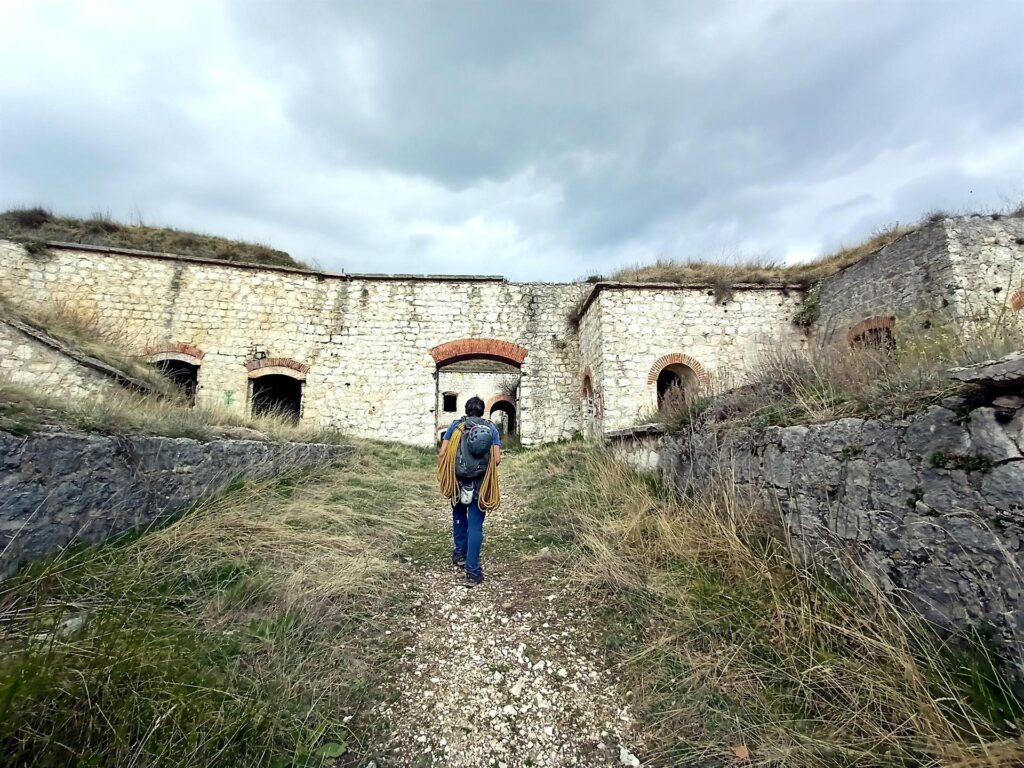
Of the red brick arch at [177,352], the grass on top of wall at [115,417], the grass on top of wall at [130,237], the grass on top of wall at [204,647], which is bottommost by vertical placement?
the grass on top of wall at [204,647]

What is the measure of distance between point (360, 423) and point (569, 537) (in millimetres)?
8042

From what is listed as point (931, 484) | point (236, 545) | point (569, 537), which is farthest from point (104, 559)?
point (931, 484)

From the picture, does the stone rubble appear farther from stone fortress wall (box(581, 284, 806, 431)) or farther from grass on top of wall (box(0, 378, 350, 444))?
stone fortress wall (box(581, 284, 806, 431))

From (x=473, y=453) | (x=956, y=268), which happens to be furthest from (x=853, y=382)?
(x=956, y=268)

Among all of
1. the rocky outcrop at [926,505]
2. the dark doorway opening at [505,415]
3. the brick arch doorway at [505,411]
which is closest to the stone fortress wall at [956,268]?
the rocky outcrop at [926,505]

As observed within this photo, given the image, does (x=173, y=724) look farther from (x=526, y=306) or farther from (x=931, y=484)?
(x=526, y=306)

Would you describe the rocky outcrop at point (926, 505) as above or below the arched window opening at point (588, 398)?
below

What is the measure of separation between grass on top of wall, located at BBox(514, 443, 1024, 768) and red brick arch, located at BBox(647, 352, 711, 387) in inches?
257

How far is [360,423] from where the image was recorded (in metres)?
11.1

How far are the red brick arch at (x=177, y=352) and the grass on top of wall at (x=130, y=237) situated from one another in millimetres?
2581

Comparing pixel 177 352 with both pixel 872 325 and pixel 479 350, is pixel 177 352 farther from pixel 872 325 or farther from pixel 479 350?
pixel 872 325

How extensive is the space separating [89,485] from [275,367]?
860cm

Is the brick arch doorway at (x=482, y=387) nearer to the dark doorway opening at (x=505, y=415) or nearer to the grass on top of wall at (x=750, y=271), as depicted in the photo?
the dark doorway opening at (x=505, y=415)

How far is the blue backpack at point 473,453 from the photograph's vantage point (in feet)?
12.6
